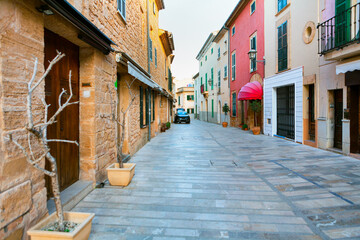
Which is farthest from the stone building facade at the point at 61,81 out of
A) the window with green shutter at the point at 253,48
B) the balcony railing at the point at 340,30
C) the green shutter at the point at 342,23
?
the window with green shutter at the point at 253,48

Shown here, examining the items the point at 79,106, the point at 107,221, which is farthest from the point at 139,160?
the point at 107,221

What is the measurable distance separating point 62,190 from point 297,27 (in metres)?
10.1

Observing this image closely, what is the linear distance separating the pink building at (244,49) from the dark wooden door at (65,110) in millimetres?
10411

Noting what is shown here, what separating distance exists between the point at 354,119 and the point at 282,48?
4977 mm

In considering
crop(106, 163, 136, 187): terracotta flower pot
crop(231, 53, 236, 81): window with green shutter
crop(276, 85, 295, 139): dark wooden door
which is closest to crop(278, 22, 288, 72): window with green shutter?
crop(276, 85, 295, 139): dark wooden door

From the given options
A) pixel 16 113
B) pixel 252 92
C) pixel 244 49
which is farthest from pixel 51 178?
pixel 244 49

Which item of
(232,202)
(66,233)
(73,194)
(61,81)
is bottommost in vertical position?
(232,202)

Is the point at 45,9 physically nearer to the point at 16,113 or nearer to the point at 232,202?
the point at 16,113

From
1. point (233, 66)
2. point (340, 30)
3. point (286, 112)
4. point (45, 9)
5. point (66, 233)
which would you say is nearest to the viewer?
point (66, 233)

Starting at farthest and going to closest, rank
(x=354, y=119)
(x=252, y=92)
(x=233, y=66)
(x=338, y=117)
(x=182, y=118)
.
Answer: (x=182, y=118) → (x=233, y=66) → (x=252, y=92) → (x=338, y=117) → (x=354, y=119)

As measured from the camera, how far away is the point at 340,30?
6789 millimetres

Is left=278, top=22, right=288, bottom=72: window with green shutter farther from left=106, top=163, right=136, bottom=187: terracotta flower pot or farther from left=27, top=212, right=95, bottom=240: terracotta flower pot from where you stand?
left=27, top=212, right=95, bottom=240: terracotta flower pot

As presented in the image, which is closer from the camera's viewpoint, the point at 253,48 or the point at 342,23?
the point at 342,23

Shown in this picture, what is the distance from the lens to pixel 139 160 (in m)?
6.44
